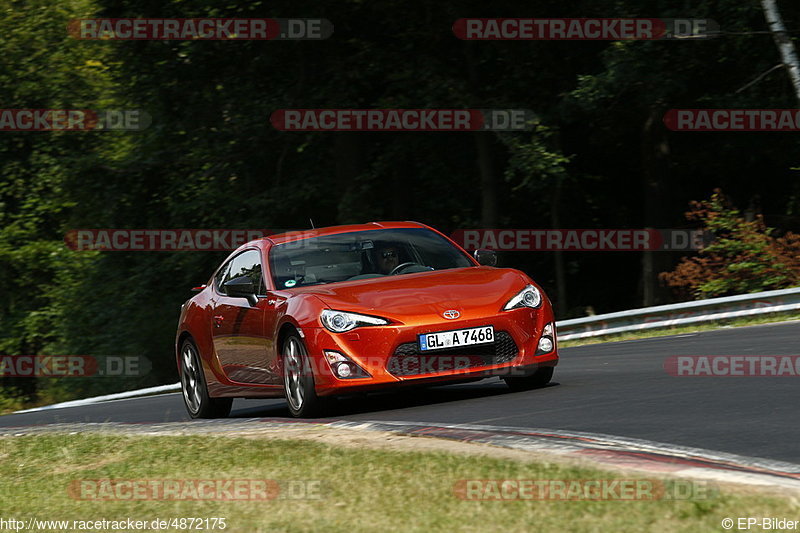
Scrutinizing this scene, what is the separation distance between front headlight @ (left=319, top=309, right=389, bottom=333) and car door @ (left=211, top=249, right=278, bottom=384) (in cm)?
87

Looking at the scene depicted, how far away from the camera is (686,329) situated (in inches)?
724

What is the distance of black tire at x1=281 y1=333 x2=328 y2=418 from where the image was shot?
1004 centimetres

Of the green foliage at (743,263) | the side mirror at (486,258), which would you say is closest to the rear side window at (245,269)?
the side mirror at (486,258)

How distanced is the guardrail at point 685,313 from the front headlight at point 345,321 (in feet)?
29.4

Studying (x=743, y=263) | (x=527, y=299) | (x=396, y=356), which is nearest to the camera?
(x=396, y=356)

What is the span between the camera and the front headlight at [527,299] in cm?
1020

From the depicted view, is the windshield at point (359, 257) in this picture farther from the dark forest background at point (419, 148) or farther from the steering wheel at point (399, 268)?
the dark forest background at point (419, 148)

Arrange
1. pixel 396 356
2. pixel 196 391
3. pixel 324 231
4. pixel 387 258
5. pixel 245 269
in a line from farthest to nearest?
1. pixel 196 391
2. pixel 245 269
3. pixel 324 231
4. pixel 387 258
5. pixel 396 356

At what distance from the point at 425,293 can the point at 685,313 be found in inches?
370

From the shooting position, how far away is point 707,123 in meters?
26.8

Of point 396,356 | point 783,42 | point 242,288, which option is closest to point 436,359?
point 396,356

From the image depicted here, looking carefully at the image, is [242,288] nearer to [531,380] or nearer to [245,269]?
[245,269]

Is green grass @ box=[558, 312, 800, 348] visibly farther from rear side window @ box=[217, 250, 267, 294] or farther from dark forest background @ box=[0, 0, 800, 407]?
rear side window @ box=[217, 250, 267, 294]

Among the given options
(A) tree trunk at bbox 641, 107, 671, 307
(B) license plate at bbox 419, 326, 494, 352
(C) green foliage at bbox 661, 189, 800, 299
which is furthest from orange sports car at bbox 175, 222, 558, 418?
(A) tree trunk at bbox 641, 107, 671, 307
